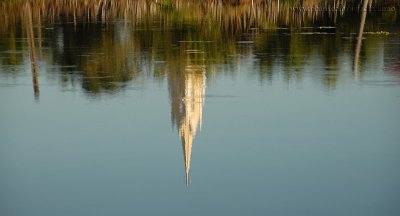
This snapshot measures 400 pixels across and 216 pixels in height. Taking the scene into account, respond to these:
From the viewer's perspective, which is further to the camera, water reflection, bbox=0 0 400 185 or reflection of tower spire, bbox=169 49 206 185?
water reflection, bbox=0 0 400 185

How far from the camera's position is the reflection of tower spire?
20617 mm

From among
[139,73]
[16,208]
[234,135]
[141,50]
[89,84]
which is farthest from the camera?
[141,50]

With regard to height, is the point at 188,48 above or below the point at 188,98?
above

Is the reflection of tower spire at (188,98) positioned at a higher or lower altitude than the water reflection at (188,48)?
lower

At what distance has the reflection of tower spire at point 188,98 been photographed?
20.6 m

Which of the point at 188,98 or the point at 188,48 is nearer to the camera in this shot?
the point at 188,98

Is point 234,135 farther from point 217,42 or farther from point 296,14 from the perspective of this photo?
point 296,14

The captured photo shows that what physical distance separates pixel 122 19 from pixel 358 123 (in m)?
41.1

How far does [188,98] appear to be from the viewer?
26703mm

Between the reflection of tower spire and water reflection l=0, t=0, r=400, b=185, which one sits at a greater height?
water reflection l=0, t=0, r=400, b=185

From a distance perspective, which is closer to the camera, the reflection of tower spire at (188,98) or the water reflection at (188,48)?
the reflection of tower spire at (188,98)

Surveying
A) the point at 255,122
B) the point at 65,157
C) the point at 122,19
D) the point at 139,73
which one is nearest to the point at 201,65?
the point at 139,73

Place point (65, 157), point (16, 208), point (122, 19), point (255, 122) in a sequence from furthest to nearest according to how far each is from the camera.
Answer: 1. point (122, 19)
2. point (255, 122)
3. point (65, 157)
4. point (16, 208)

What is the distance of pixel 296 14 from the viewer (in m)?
65.1
